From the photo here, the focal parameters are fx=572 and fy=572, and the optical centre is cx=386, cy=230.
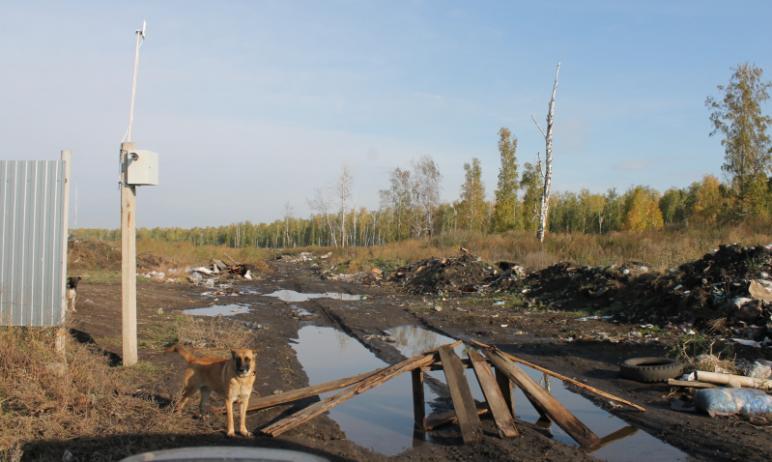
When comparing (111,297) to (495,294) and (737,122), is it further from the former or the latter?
(737,122)

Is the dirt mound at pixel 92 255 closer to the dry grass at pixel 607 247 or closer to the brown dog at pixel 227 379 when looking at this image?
the dry grass at pixel 607 247

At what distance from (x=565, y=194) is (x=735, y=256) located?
230 feet

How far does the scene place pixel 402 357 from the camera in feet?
32.3

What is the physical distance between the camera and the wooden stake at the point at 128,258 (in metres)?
7.25

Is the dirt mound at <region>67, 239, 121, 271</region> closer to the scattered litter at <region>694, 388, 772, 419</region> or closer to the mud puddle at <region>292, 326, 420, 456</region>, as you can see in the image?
the mud puddle at <region>292, 326, 420, 456</region>

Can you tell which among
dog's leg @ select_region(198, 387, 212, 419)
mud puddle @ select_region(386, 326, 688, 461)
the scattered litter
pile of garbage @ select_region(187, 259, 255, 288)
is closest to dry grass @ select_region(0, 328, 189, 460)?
dog's leg @ select_region(198, 387, 212, 419)

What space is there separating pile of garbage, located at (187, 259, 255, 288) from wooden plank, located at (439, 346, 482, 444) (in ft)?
64.0

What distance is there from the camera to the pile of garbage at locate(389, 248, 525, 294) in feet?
66.4

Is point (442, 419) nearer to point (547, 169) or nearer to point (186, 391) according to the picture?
point (186, 391)

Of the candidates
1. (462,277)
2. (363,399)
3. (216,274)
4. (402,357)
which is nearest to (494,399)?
(363,399)

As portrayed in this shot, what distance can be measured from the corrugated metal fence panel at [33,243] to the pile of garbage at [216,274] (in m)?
17.5

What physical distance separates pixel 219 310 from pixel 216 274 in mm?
13502

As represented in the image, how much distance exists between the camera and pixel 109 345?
28.4 feet

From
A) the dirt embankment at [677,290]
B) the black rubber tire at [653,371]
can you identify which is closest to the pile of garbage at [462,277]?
the dirt embankment at [677,290]
